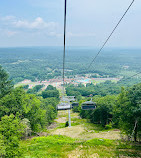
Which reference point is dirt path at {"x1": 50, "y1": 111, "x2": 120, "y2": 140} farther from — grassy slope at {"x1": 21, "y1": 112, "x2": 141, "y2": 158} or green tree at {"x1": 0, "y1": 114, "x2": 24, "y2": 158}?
green tree at {"x1": 0, "y1": 114, "x2": 24, "y2": 158}

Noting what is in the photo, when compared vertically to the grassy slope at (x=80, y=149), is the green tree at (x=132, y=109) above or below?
above

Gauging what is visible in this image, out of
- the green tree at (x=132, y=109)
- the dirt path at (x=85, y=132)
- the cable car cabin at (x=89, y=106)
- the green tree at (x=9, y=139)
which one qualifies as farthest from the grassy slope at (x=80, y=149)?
the cable car cabin at (x=89, y=106)

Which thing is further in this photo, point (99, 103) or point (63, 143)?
point (99, 103)

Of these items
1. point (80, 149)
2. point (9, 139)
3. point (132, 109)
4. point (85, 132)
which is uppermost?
point (132, 109)

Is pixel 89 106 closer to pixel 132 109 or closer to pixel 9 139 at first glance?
pixel 132 109

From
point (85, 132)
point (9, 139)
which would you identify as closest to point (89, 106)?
point (85, 132)

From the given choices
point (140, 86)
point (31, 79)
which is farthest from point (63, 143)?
point (31, 79)

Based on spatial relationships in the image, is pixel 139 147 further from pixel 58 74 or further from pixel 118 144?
pixel 58 74

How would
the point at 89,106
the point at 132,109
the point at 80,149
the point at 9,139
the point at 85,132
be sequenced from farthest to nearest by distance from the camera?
the point at 85,132, the point at 89,106, the point at 80,149, the point at 132,109, the point at 9,139

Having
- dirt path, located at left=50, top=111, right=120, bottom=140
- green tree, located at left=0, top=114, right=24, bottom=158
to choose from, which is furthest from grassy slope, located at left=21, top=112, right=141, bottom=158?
dirt path, located at left=50, top=111, right=120, bottom=140

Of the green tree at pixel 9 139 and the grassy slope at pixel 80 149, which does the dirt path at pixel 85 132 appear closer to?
the grassy slope at pixel 80 149

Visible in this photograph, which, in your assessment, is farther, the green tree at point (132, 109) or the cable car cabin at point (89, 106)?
A: the cable car cabin at point (89, 106)
